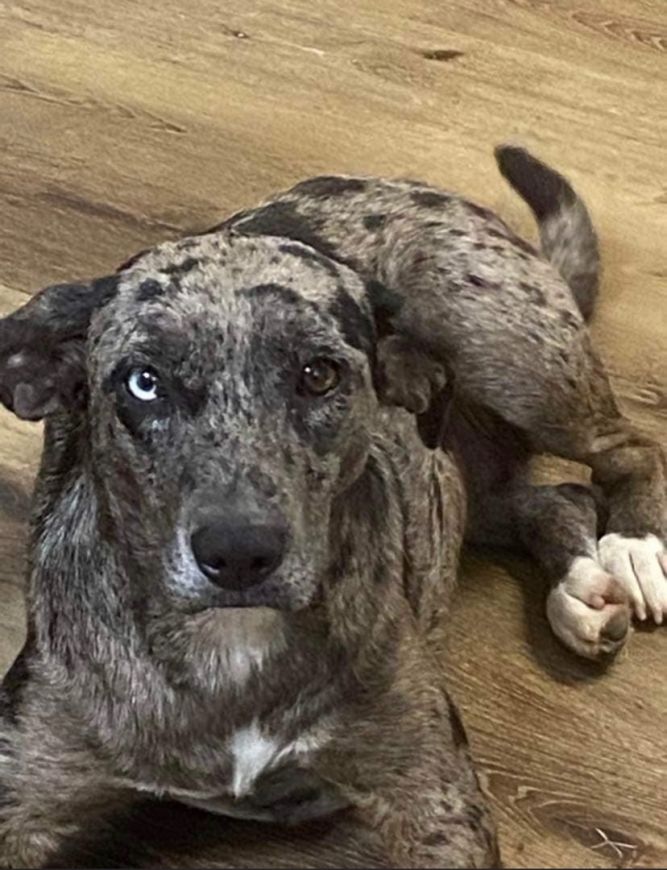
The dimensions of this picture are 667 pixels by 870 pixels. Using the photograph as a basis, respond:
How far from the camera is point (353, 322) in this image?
72.3 inches

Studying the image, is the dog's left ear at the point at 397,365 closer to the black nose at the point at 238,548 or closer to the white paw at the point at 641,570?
the black nose at the point at 238,548

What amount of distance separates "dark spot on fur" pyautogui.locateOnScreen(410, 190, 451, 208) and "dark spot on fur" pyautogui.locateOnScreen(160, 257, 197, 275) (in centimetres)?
64

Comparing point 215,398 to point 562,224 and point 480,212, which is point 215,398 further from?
point 562,224

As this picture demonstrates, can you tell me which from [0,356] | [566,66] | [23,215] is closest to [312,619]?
[0,356]

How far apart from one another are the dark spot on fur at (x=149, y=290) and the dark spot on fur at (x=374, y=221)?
1.85 ft

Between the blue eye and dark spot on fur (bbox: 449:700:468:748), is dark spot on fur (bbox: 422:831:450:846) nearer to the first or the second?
dark spot on fur (bbox: 449:700:468:748)

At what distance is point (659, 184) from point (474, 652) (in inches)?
48.8

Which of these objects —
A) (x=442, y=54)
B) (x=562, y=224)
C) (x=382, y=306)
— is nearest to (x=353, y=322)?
(x=382, y=306)

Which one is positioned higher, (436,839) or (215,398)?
(215,398)

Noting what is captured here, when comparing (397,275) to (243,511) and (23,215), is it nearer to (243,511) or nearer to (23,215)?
(243,511)

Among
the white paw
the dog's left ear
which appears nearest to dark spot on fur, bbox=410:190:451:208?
the dog's left ear

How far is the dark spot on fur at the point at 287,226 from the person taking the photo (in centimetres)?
221

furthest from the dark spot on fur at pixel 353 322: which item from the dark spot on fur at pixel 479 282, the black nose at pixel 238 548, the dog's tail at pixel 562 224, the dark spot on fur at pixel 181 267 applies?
the dog's tail at pixel 562 224

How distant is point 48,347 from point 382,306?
393 mm
